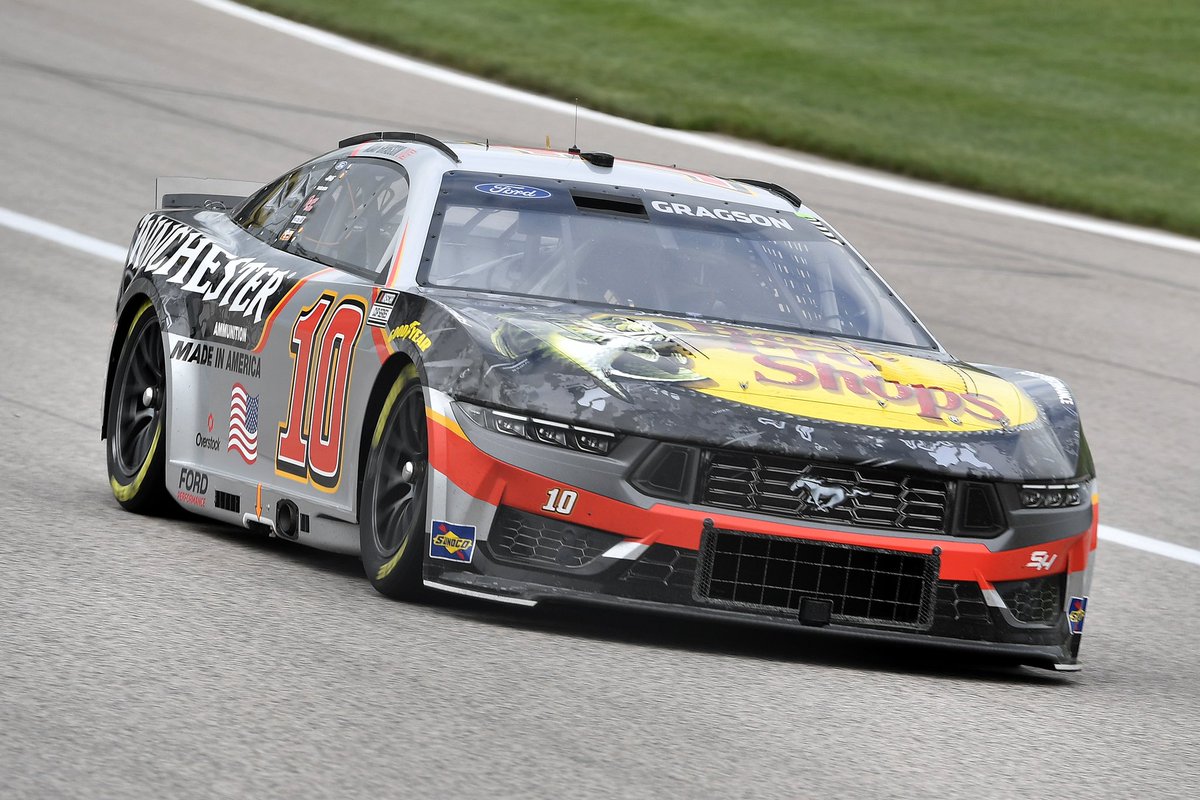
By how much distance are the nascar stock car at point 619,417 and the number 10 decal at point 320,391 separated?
0.01 metres

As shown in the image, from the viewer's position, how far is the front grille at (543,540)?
18.2ft

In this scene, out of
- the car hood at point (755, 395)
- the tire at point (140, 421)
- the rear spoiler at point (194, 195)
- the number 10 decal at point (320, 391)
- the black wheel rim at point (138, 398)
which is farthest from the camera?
the rear spoiler at point (194, 195)

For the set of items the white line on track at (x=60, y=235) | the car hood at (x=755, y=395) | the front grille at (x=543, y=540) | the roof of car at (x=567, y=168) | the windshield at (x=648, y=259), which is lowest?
the white line on track at (x=60, y=235)

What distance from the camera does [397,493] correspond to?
19.8ft

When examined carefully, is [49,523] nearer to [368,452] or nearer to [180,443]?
[180,443]

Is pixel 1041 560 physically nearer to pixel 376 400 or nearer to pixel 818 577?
pixel 818 577

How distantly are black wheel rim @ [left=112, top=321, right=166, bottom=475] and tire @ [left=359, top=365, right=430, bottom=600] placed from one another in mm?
1794

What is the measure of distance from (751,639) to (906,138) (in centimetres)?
1388

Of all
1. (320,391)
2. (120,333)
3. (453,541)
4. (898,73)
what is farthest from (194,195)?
(898,73)

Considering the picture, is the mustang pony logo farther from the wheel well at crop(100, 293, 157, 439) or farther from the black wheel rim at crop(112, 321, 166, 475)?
the wheel well at crop(100, 293, 157, 439)

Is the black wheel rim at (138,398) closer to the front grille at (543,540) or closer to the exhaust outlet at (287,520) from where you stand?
the exhaust outlet at (287,520)

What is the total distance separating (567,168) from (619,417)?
6.05ft

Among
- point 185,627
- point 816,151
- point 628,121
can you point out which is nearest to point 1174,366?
point 816,151

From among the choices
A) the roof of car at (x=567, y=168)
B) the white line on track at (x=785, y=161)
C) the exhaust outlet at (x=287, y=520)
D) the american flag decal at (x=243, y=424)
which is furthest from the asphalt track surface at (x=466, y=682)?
the white line on track at (x=785, y=161)
